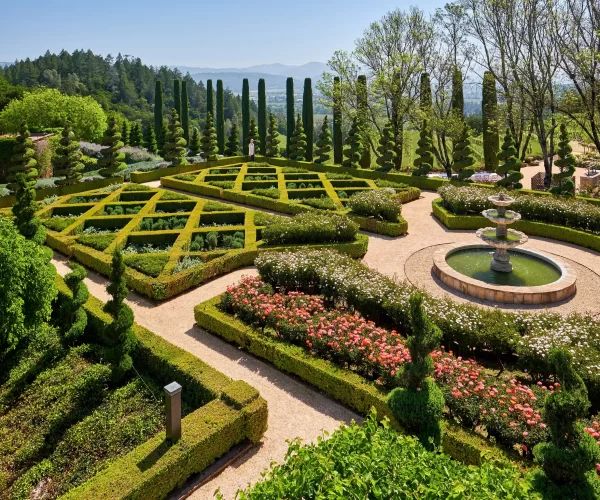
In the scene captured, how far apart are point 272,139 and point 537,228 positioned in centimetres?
2095

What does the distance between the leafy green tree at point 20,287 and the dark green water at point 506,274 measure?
10705mm

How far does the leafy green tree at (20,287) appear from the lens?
8.13 metres

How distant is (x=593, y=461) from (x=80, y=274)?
9175 millimetres

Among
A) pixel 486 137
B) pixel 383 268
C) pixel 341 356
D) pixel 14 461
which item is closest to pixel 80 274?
pixel 14 461

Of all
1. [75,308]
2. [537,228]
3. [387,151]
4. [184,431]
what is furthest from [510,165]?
[184,431]

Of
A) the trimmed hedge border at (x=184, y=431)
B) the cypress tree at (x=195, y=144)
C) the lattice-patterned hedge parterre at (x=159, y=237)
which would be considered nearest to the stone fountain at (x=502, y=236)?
the lattice-patterned hedge parterre at (x=159, y=237)

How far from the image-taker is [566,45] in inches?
834

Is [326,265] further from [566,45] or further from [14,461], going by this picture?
[566,45]

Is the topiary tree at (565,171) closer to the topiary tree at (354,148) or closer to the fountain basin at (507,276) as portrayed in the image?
the fountain basin at (507,276)

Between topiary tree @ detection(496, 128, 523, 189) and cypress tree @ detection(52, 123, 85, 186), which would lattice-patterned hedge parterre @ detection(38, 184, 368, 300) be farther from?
topiary tree @ detection(496, 128, 523, 189)

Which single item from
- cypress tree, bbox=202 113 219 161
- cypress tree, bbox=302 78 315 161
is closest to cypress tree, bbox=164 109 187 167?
cypress tree, bbox=202 113 219 161

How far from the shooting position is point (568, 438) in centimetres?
432

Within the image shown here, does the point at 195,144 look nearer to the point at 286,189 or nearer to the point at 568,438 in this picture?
the point at 286,189

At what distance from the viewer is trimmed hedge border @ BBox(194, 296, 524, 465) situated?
238 inches
